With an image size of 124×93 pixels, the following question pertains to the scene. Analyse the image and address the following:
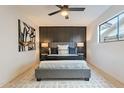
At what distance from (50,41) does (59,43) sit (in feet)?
1.97

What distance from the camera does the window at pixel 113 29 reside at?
174 inches

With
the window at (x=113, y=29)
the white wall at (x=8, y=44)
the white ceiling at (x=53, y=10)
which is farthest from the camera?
the white ceiling at (x=53, y=10)

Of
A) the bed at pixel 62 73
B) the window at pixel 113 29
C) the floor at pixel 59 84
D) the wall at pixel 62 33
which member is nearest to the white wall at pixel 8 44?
the floor at pixel 59 84

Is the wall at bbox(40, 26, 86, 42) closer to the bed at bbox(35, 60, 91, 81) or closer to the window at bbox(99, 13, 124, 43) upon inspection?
the window at bbox(99, 13, 124, 43)

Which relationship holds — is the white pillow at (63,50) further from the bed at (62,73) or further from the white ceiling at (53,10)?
the bed at (62,73)

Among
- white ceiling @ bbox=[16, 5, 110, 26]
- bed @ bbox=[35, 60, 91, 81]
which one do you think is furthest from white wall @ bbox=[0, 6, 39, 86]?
bed @ bbox=[35, 60, 91, 81]

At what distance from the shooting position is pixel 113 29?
17.0 feet

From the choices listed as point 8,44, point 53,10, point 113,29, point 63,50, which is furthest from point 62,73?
point 63,50

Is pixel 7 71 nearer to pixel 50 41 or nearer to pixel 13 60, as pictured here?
pixel 13 60

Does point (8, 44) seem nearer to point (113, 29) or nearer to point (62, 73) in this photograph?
point (62, 73)

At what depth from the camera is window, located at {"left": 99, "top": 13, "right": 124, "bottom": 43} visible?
4.41 meters

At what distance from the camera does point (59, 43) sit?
9.66 metres

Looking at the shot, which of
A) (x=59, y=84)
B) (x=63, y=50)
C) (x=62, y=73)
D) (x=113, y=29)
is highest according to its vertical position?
(x=113, y=29)
